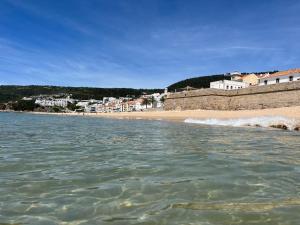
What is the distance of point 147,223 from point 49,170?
381 centimetres

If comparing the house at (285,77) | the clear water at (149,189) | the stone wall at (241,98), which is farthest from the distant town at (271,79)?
the clear water at (149,189)

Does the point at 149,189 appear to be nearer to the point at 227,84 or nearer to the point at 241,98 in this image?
the point at 241,98

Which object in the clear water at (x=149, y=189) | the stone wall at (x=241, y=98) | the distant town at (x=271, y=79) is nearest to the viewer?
the clear water at (x=149, y=189)

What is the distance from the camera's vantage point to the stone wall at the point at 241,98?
40125 millimetres

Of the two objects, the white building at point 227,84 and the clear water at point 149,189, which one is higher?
the white building at point 227,84

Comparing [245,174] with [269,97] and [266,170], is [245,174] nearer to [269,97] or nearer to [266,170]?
[266,170]

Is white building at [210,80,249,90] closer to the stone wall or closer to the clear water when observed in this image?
the stone wall

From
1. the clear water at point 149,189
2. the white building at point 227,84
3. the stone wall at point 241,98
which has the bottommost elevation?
the clear water at point 149,189

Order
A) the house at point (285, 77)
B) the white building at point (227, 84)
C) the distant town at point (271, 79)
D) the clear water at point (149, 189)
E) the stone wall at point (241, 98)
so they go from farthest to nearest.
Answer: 1. the white building at point (227, 84)
2. the distant town at point (271, 79)
3. the house at point (285, 77)
4. the stone wall at point (241, 98)
5. the clear water at point (149, 189)

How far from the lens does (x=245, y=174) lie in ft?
24.0

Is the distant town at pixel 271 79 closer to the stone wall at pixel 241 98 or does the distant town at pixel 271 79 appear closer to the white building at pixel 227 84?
the white building at pixel 227 84

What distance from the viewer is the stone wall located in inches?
1580

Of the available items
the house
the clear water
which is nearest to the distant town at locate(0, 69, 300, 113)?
the house

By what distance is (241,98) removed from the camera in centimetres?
4784
